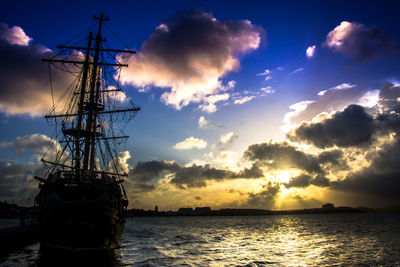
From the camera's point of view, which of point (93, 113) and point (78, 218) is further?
point (93, 113)

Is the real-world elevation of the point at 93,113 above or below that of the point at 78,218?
above

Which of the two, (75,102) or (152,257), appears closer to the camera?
(152,257)

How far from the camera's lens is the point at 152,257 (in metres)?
25.7

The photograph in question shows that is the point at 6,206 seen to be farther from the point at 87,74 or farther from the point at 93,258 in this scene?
the point at 93,258

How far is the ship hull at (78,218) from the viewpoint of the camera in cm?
2064

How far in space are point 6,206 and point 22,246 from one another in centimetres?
19282

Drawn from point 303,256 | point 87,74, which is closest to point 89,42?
point 87,74

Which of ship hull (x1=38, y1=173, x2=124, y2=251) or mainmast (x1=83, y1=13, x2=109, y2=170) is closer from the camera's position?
ship hull (x1=38, y1=173, x2=124, y2=251)

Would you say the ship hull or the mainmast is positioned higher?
the mainmast

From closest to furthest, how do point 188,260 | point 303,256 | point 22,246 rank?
point 188,260 < point 303,256 < point 22,246

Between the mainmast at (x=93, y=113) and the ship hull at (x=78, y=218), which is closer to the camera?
the ship hull at (x=78, y=218)

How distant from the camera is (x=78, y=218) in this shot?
2072 cm

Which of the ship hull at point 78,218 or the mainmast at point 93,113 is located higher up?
the mainmast at point 93,113

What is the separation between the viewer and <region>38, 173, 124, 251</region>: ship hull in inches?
813
